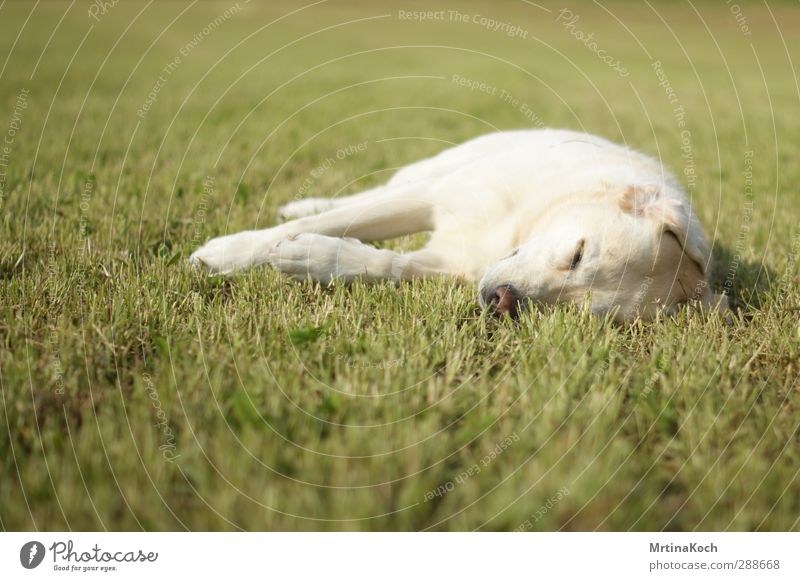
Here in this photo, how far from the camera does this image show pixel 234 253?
327 centimetres

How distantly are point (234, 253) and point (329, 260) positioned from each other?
1.69 feet

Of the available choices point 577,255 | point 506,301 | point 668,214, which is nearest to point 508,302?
point 506,301

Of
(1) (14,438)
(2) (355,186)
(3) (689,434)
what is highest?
(2) (355,186)

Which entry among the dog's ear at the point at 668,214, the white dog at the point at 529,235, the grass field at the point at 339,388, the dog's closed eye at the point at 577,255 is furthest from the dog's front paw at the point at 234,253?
the dog's ear at the point at 668,214

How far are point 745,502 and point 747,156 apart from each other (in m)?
6.50

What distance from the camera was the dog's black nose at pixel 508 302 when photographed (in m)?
2.88

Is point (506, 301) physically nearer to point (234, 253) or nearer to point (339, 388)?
point (339, 388)

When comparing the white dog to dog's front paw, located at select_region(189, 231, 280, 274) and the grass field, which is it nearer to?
dog's front paw, located at select_region(189, 231, 280, 274)

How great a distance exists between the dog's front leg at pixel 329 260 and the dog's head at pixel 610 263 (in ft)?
1.79

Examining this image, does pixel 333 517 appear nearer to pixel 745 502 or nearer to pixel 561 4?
pixel 745 502

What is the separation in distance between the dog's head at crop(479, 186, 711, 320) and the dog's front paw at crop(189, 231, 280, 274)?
114 centimetres

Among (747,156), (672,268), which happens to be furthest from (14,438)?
(747,156)

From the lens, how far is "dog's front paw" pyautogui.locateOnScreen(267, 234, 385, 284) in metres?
3.15
